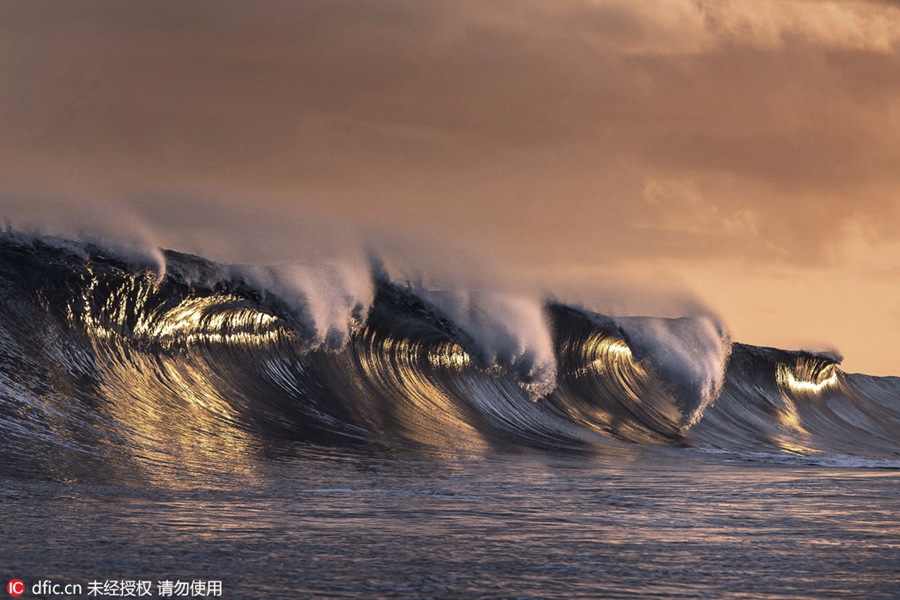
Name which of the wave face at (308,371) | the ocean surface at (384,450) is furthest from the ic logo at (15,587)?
the wave face at (308,371)

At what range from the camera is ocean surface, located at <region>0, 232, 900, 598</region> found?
14.5 feet

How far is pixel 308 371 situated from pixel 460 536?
9.39 meters

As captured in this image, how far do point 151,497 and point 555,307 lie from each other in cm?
1438

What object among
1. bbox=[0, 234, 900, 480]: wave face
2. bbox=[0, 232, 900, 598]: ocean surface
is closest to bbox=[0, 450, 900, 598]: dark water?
bbox=[0, 232, 900, 598]: ocean surface

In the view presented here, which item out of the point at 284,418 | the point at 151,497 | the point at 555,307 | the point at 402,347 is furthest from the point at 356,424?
the point at 555,307

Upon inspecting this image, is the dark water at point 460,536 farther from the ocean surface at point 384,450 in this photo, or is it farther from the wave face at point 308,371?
the wave face at point 308,371

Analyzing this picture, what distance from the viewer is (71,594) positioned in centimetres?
371

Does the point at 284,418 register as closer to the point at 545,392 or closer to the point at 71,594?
the point at 545,392

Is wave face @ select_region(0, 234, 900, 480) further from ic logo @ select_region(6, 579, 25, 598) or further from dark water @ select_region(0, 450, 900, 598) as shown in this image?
ic logo @ select_region(6, 579, 25, 598)

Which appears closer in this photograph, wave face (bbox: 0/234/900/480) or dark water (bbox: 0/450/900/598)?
dark water (bbox: 0/450/900/598)

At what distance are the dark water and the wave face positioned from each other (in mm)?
1507

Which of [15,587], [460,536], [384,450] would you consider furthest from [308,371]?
[15,587]

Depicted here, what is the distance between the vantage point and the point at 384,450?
11.0 m

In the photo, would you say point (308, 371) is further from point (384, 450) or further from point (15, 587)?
point (15, 587)
